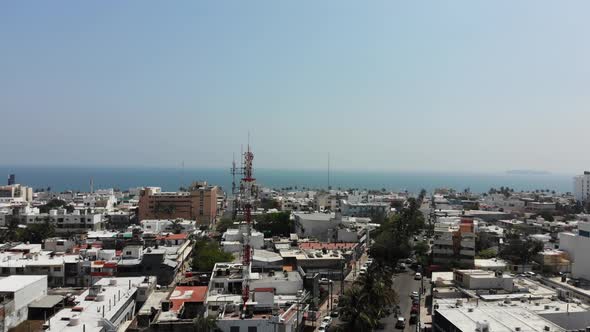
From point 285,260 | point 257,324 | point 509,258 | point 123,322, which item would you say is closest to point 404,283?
point 285,260

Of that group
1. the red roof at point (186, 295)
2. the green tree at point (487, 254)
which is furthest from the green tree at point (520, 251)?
the red roof at point (186, 295)

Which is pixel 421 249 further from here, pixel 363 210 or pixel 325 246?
pixel 363 210

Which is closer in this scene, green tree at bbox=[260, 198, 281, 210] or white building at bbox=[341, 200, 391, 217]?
white building at bbox=[341, 200, 391, 217]

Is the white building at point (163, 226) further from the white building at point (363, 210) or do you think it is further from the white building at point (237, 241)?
the white building at point (363, 210)

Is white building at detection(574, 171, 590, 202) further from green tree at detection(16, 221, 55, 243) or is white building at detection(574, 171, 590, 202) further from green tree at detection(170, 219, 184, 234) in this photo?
Result: green tree at detection(16, 221, 55, 243)

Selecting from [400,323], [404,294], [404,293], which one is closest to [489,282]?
[400,323]

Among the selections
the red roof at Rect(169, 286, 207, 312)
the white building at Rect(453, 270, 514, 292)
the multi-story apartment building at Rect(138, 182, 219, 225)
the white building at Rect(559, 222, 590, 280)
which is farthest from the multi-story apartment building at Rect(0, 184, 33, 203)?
the white building at Rect(559, 222, 590, 280)
